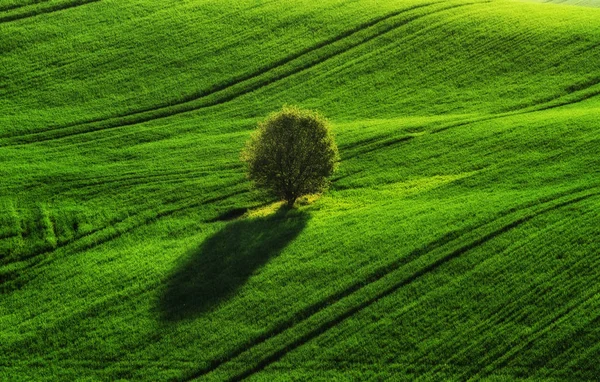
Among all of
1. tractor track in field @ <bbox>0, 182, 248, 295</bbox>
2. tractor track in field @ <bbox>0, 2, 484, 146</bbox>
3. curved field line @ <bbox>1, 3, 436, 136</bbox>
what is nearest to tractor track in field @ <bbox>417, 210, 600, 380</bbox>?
tractor track in field @ <bbox>0, 182, 248, 295</bbox>

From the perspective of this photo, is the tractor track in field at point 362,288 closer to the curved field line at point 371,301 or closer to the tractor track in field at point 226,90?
the curved field line at point 371,301

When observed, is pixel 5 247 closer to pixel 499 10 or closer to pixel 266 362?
pixel 266 362

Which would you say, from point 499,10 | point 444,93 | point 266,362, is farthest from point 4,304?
point 499,10

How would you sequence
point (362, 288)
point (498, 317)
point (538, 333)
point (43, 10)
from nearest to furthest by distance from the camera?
point (538, 333)
point (498, 317)
point (362, 288)
point (43, 10)

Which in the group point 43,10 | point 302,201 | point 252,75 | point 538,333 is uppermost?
point 43,10

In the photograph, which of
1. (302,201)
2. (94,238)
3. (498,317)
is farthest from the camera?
(302,201)

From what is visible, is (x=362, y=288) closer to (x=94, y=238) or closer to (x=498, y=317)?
(x=498, y=317)

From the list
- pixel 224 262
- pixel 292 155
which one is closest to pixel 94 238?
pixel 224 262
